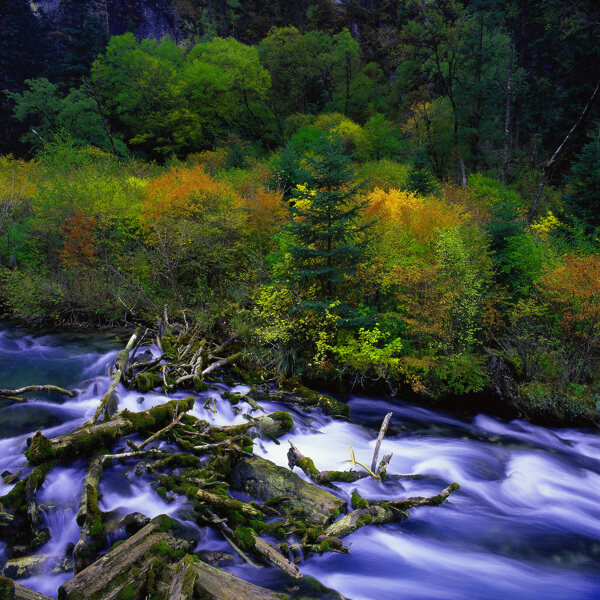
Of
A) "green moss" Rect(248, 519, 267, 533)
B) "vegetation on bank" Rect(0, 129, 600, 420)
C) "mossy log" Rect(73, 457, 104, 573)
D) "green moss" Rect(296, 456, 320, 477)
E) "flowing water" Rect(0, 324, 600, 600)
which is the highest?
"vegetation on bank" Rect(0, 129, 600, 420)

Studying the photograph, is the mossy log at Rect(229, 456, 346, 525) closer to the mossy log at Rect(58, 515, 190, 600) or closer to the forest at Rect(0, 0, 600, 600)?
the forest at Rect(0, 0, 600, 600)

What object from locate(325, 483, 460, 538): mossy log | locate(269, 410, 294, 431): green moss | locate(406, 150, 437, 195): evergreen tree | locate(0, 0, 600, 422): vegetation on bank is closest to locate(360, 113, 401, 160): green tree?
locate(0, 0, 600, 422): vegetation on bank

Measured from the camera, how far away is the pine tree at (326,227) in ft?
39.5

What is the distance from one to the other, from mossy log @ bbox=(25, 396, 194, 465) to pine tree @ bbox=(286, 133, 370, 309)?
541 cm

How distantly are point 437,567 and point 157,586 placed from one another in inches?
172

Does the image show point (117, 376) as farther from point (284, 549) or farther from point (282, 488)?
point (284, 549)

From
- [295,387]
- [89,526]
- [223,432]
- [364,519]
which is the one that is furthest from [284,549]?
[295,387]

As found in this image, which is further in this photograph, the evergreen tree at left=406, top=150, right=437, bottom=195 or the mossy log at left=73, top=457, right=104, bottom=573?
the evergreen tree at left=406, top=150, right=437, bottom=195

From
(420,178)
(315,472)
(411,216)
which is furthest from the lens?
(420,178)

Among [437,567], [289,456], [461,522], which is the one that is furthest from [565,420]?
[289,456]

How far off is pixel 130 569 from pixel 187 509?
160 cm

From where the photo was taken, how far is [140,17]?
62938mm

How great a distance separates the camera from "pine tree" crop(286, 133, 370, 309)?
1203 cm

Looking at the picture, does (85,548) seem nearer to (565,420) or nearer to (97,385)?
(97,385)
